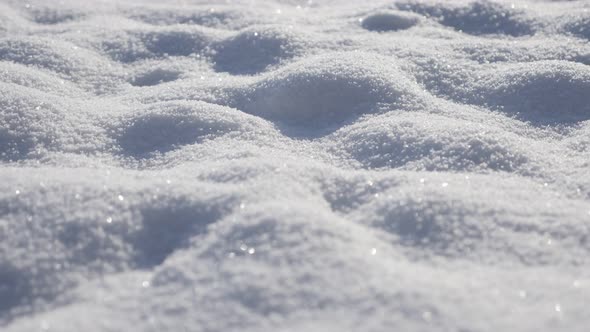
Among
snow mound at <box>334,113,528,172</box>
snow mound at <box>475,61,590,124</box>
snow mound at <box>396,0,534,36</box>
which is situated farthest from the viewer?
snow mound at <box>396,0,534,36</box>

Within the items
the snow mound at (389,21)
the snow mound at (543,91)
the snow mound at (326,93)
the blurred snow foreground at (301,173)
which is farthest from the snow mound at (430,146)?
the snow mound at (389,21)

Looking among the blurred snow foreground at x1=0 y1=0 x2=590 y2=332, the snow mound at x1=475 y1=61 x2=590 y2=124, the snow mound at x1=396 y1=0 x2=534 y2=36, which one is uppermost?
the snow mound at x1=396 y1=0 x2=534 y2=36

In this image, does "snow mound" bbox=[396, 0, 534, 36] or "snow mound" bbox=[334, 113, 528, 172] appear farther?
"snow mound" bbox=[396, 0, 534, 36]

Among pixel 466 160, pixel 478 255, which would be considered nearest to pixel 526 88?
pixel 466 160

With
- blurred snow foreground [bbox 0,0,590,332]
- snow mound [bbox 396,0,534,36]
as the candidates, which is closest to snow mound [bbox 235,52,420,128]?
blurred snow foreground [bbox 0,0,590,332]

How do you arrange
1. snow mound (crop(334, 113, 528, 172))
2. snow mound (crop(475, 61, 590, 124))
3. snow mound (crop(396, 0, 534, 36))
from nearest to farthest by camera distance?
1. snow mound (crop(334, 113, 528, 172))
2. snow mound (crop(475, 61, 590, 124))
3. snow mound (crop(396, 0, 534, 36))

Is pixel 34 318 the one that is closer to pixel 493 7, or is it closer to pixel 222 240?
pixel 222 240

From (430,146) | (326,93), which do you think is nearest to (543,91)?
(430,146)

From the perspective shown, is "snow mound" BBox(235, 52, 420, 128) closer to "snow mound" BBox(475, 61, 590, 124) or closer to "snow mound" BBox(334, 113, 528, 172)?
"snow mound" BBox(334, 113, 528, 172)

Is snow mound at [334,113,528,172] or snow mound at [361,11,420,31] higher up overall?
snow mound at [361,11,420,31]

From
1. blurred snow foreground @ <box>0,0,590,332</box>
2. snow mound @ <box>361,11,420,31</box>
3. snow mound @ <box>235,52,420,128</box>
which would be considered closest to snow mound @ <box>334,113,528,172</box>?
blurred snow foreground @ <box>0,0,590,332</box>
